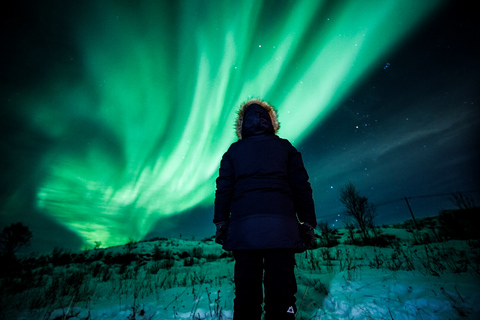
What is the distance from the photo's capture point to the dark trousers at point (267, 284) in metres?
1.92

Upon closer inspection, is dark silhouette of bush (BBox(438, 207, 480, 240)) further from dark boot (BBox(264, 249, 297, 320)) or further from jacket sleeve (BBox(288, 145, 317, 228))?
dark boot (BBox(264, 249, 297, 320))

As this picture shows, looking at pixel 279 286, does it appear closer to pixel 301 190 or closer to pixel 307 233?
pixel 307 233

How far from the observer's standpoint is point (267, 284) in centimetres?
201

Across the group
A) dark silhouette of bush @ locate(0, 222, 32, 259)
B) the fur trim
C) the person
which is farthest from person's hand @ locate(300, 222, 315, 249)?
dark silhouette of bush @ locate(0, 222, 32, 259)

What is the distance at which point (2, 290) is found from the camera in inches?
228

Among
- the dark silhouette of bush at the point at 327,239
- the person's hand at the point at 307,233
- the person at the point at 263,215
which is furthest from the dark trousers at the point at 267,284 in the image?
the dark silhouette of bush at the point at 327,239

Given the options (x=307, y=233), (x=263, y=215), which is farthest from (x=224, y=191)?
(x=307, y=233)

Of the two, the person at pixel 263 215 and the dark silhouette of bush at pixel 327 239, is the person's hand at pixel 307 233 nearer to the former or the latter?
the person at pixel 263 215

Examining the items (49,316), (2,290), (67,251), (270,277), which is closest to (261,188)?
(270,277)

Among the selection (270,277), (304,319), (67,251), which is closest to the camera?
(270,277)

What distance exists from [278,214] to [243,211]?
39 centimetres

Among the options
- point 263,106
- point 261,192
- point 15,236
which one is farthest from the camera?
point 15,236

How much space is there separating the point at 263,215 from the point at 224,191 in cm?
65

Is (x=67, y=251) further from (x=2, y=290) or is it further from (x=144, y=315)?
(x=144, y=315)
